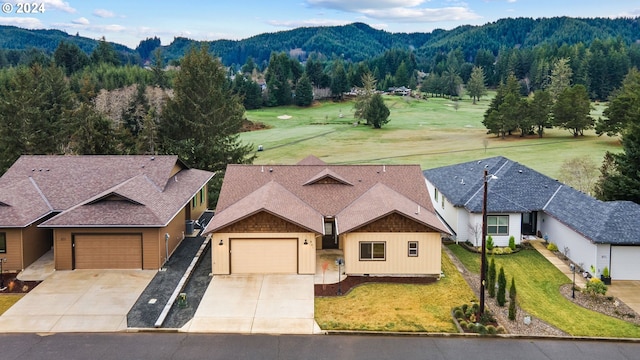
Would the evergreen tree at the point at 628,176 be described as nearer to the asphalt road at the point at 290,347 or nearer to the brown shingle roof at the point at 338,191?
the brown shingle roof at the point at 338,191

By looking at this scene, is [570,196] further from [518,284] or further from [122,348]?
[122,348]

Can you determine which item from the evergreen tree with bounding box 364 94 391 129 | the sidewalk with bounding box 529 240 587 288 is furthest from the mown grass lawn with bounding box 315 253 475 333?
the evergreen tree with bounding box 364 94 391 129

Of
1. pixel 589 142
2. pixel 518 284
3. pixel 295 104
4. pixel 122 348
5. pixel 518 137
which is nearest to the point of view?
pixel 122 348

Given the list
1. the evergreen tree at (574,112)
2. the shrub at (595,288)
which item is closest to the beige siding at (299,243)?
the shrub at (595,288)

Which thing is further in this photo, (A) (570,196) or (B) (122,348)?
(A) (570,196)

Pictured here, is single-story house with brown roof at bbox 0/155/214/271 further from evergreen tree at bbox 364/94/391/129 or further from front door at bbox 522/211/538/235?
evergreen tree at bbox 364/94/391/129

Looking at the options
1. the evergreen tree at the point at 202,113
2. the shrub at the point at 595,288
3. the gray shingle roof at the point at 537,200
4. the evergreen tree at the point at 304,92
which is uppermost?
the evergreen tree at the point at 304,92

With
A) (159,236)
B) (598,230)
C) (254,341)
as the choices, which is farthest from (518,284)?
(159,236)
